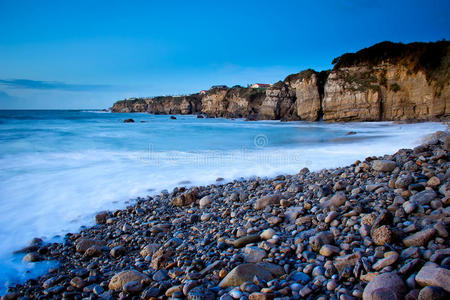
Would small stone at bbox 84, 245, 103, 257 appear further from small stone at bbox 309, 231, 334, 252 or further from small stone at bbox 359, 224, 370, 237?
small stone at bbox 359, 224, 370, 237

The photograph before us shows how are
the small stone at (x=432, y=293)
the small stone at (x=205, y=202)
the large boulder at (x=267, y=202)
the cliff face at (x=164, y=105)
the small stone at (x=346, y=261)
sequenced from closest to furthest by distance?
the small stone at (x=432, y=293) < the small stone at (x=346, y=261) < the large boulder at (x=267, y=202) < the small stone at (x=205, y=202) < the cliff face at (x=164, y=105)

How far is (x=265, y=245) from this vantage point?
2477mm

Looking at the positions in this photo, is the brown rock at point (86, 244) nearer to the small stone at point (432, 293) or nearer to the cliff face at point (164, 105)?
the small stone at point (432, 293)

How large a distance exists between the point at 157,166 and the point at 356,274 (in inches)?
272

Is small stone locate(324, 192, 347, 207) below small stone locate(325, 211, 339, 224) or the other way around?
the other way around

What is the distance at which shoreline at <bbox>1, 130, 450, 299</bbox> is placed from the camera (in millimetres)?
1912

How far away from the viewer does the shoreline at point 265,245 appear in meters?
1.91

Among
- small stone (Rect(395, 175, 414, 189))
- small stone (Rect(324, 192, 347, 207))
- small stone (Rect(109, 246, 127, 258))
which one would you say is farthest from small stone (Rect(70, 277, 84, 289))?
small stone (Rect(395, 175, 414, 189))

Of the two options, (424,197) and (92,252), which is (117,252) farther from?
(424,197)

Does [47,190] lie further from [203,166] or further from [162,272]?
[162,272]

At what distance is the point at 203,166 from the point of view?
7797 mm

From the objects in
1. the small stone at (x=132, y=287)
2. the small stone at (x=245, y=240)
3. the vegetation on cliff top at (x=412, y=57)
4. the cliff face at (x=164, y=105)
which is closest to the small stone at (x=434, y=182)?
the small stone at (x=245, y=240)

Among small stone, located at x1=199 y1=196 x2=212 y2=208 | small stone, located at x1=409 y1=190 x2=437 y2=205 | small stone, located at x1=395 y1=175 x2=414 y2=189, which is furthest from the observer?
small stone, located at x1=199 y1=196 x2=212 y2=208

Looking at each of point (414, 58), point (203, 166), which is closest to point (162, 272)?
point (203, 166)
